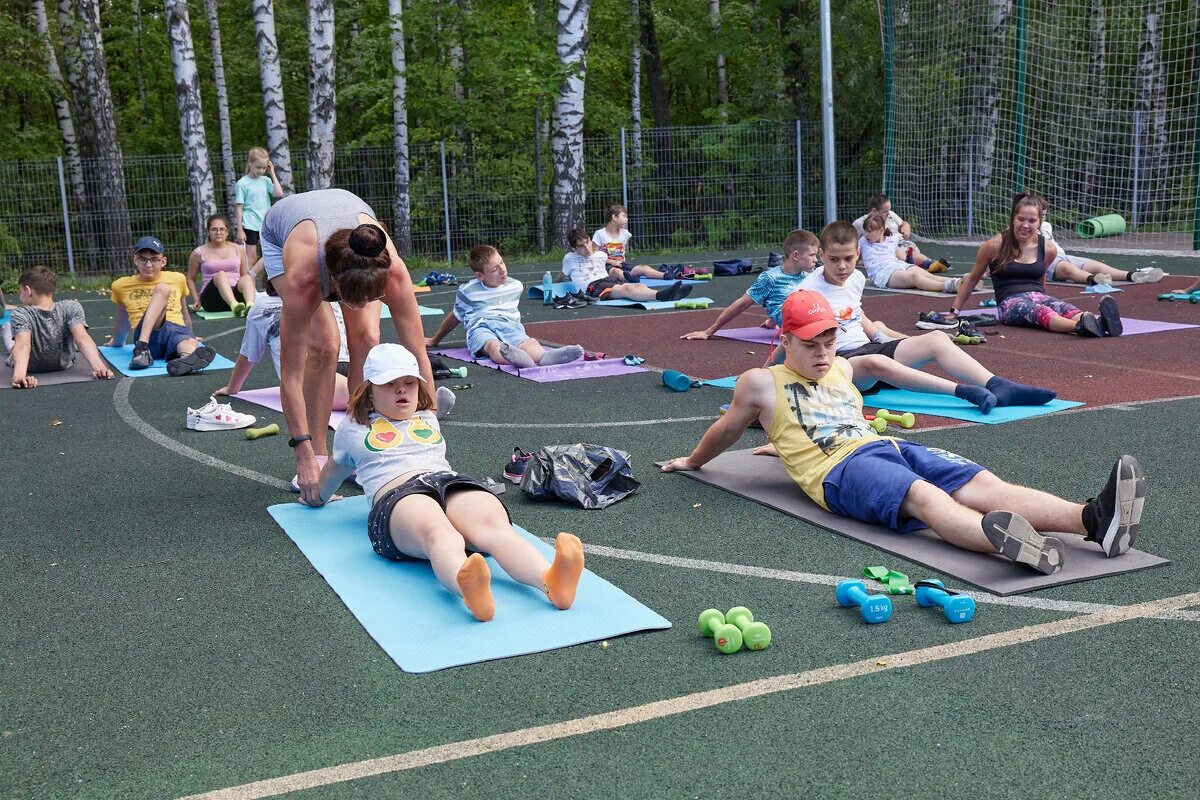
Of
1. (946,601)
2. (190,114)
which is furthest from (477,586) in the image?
(190,114)

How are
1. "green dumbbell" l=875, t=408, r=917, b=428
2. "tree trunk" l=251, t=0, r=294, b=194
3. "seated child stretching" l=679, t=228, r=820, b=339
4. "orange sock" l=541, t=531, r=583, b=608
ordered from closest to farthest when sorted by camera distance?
"orange sock" l=541, t=531, r=583, b=608
"green dumbbell" l=875, t=408, r=917, b=428
"seated child stretching" l=679, t=228, r=820, b=339
"tree trunk" l=251, t=0, r=294, b=194

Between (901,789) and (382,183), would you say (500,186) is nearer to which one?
(382,183)

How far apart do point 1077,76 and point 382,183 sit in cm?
1272

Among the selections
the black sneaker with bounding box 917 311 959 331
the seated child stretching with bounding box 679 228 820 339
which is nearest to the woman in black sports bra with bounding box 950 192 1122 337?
the black sneaker with bounding box 917 311 959 331

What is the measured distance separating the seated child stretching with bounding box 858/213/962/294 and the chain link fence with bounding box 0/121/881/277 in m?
7.09

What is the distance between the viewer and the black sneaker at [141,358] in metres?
10.2

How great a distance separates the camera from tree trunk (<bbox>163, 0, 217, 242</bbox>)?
18.6m

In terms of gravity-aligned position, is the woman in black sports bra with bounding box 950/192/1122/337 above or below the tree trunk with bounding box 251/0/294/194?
below

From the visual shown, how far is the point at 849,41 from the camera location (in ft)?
80.9

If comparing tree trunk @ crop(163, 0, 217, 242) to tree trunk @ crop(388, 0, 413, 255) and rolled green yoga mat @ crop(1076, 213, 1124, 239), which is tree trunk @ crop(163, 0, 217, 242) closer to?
tree trunk @ crop(388, 0, 413, 255)

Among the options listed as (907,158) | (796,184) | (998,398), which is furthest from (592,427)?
(796,184)

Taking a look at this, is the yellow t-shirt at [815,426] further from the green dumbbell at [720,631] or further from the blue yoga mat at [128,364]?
the blue yoga mat at [128,364]

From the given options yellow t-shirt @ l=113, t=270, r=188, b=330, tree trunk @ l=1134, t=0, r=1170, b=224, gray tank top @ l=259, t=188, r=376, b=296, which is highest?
tree trunk @ l=1134, t=0, r=1170, b=224

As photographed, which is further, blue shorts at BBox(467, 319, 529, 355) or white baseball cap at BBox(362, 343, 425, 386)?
blue shorts at BBox(467, 319, 529, 355)
